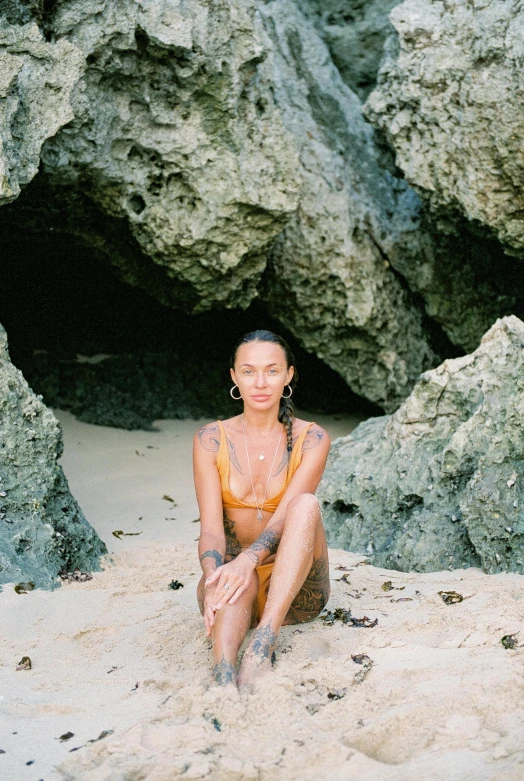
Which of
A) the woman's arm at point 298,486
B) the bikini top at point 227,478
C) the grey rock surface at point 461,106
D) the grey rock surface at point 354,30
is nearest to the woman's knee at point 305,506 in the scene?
the woman's arm at point 298,486

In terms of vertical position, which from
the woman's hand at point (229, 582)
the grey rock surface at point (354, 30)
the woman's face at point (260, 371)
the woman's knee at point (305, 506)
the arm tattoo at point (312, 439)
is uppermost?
the grey rock surface at point (354, 30)

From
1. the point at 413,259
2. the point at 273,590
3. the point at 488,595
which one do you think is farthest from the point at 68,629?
the point at 413,259

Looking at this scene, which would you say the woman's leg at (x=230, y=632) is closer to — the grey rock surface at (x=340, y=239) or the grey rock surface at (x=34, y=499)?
the grey rock surface at (x=34, y=499)

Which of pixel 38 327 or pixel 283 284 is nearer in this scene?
pixel 283 284

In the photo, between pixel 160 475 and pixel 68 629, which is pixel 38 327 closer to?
pixel 160 475

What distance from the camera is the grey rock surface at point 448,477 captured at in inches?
156

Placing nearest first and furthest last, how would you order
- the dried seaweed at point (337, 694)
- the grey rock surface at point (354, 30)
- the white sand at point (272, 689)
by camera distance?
the white sand at point (272, 689) → the dried seaweed at point (337, 694) → the grey rock surface at point (354, 30)

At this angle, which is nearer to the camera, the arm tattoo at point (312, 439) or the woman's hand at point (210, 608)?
the woman's hand at point (210, 608)

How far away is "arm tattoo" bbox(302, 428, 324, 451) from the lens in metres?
3.51

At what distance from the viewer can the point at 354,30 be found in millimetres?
7391

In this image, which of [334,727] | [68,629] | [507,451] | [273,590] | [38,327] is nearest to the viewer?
[334,727]

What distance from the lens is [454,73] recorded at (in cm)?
538

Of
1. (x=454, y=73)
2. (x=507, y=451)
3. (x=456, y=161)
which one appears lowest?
(x=507, y=451)

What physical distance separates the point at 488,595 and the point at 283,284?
3.61 m
